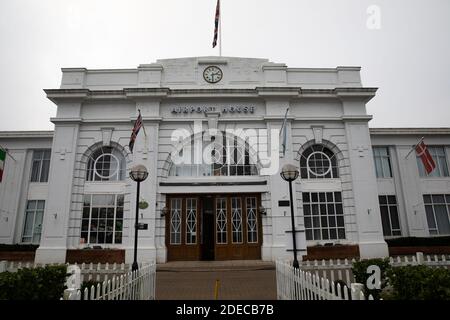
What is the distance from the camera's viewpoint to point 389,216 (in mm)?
20141

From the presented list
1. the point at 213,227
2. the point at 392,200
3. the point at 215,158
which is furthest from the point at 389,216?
the point at 215,158

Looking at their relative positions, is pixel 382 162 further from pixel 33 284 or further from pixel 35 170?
pixel 35 170

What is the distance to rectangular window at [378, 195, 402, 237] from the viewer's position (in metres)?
19.9

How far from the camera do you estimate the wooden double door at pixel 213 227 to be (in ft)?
54.2

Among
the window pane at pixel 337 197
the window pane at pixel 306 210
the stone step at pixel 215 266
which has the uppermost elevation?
the window pane at pixel 337 197

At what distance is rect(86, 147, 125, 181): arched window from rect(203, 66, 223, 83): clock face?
702 centimetres

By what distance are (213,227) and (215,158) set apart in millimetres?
3961

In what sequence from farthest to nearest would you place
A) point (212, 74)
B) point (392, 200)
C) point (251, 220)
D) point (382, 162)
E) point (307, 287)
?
1. point (382, 162)
2. point (392, 200)
3. point (212, 74)
4. point (251, 220)
5. point (307, 287)

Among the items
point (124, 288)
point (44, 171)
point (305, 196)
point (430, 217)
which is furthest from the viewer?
point (44, 171)

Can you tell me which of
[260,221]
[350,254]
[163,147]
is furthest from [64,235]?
[350,254]

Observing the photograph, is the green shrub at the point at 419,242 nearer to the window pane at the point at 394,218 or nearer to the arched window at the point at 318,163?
the window pane at the point at 394,218

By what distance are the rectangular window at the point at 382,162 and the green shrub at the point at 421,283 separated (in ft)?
53.9

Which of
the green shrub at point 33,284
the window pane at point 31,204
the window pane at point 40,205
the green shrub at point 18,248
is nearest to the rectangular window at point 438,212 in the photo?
the green shrub at point 33,284

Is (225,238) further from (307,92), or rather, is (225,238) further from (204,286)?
(307,92)
